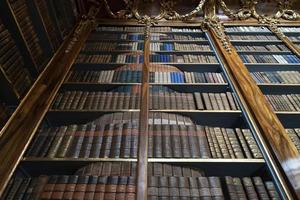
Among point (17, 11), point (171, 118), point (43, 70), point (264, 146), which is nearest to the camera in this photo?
point (264, 146)

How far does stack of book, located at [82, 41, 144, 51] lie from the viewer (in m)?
2.98

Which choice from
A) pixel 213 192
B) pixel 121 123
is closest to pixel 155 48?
pixel 121 123

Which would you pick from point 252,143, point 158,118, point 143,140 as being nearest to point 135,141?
point 143,140

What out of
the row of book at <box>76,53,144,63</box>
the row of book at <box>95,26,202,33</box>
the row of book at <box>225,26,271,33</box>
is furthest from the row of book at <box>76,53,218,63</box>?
the row of book at <box>225,26,271,33</box>

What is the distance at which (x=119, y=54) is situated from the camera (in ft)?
9.48

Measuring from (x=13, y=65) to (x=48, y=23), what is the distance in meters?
0.85

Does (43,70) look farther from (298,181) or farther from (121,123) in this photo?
(298,181)

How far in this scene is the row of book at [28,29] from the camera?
2.30 metres

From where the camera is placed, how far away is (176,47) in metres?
3.05

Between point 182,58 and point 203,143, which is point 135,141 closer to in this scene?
point 203,143

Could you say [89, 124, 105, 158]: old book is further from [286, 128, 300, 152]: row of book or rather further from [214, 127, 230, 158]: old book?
[286, 128, 300, 152]: row of book

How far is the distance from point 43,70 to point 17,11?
19.5 inches

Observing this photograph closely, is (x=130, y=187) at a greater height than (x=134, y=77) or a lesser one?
lesser

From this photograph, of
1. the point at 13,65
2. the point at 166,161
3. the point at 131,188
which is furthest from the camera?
the point at 13,65
